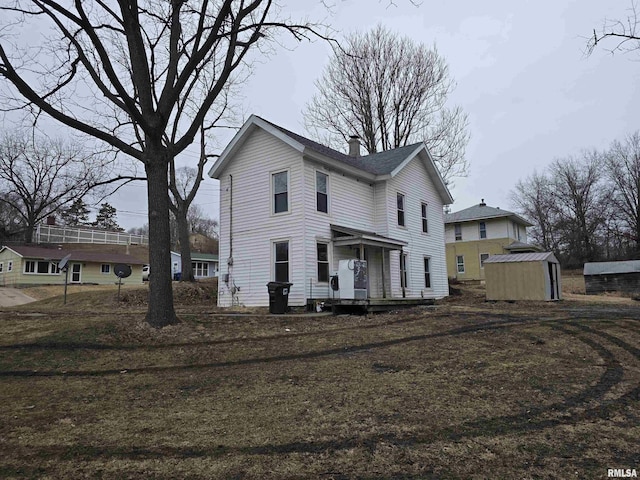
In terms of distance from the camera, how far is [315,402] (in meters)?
4.66

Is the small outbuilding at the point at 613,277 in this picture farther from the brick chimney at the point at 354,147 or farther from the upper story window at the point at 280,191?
the upper story window at the point at 280,191

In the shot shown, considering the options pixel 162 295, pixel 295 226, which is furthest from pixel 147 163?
pixel 295 226

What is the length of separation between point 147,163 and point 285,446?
7.14 meters

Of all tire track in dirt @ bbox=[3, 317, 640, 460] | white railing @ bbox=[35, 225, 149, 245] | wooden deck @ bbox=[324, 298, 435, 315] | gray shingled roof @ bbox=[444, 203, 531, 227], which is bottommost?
tire track in dirt @ bbox=[3, 317, 640, 460]

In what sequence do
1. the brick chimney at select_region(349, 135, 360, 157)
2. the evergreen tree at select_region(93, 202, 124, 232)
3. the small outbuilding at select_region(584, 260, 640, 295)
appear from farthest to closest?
1. the evergreen tree at select_region(93, 202, 124, 232)
2. the brick chimney at select_region(349, 135, 360, 157)
3. the small outbuilding at select_region(584, 260, 640, 295)

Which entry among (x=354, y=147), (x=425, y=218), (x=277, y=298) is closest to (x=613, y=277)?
(x=425, y=218)

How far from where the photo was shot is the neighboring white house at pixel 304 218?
555 inches

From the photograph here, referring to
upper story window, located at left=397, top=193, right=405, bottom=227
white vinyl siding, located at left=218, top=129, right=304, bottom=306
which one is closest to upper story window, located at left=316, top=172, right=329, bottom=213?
white vinyl siding, located at left=218, top=129, right=304, bottom=306

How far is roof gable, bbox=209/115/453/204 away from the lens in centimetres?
1442

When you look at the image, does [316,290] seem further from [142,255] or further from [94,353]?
[142,255]

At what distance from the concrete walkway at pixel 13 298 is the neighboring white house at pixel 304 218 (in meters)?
16.1

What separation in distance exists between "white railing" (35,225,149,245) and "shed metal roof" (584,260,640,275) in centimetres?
4611

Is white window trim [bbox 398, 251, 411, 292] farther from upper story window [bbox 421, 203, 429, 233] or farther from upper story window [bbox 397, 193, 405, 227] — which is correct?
upper story window [bbox 421, 203, 429, 233]

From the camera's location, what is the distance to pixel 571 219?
44.3m
